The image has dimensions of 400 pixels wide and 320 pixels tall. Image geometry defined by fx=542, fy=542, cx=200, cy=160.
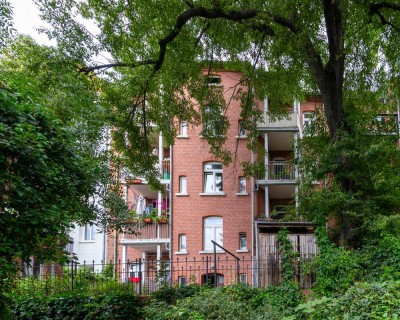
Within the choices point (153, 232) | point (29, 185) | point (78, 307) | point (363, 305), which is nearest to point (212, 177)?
point (153, 232)

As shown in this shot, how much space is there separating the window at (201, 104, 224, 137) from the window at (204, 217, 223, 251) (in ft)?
34.6

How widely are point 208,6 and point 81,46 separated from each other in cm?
401

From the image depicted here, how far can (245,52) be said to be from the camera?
19.0 m

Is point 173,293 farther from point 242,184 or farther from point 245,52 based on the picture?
point 242,184

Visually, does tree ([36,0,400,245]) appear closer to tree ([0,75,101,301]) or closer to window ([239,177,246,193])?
tree ([0,75,101,301])

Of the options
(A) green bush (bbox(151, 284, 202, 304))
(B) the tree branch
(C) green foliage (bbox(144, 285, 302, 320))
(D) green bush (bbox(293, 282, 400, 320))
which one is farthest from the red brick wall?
(D) green bush (bbox(293, 282, 400, 320))

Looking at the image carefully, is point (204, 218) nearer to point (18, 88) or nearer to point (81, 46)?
point (81, 46)

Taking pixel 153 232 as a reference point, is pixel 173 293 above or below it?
below

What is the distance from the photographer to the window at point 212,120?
19.8 meters

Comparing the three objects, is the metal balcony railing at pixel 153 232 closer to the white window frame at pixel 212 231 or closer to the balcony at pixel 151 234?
the balcony at pixel 151 234

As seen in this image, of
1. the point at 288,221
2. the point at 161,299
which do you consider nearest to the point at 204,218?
the point at 288,221

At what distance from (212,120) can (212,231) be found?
1108 centimetres

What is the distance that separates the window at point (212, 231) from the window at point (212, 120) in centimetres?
1055

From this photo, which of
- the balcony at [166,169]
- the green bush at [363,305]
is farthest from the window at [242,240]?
the green bush at [363,305]
